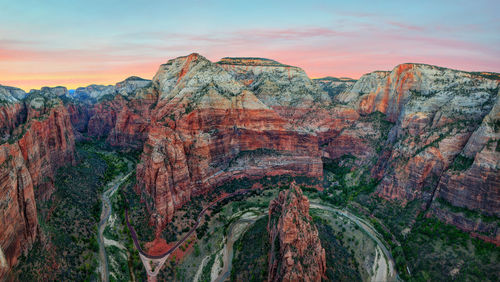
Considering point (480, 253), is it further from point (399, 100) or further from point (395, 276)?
point (399, 100)

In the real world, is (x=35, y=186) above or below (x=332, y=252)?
above

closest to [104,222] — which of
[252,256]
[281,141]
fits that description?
[252,256]

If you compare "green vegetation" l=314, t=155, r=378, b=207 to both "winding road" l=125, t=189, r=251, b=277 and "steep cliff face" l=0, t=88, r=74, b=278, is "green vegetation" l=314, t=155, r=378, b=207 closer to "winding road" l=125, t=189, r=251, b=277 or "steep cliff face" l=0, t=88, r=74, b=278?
"winding road" l=125, t=189, r=251, b=277

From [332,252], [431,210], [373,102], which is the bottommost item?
[332,252]

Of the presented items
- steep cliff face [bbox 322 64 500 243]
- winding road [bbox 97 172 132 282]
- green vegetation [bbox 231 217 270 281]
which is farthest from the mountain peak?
green vegetation [bbox 231 217 270 281]

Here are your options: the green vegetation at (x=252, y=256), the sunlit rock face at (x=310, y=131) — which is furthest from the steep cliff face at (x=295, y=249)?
the sunlit rock face at (x=310, y=131)

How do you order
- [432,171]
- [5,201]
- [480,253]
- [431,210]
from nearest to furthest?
[5,201] < [480,253] < [431,210] < [432,171]

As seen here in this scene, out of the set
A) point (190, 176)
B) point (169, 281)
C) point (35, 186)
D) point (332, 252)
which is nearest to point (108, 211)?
point (35, 186)
